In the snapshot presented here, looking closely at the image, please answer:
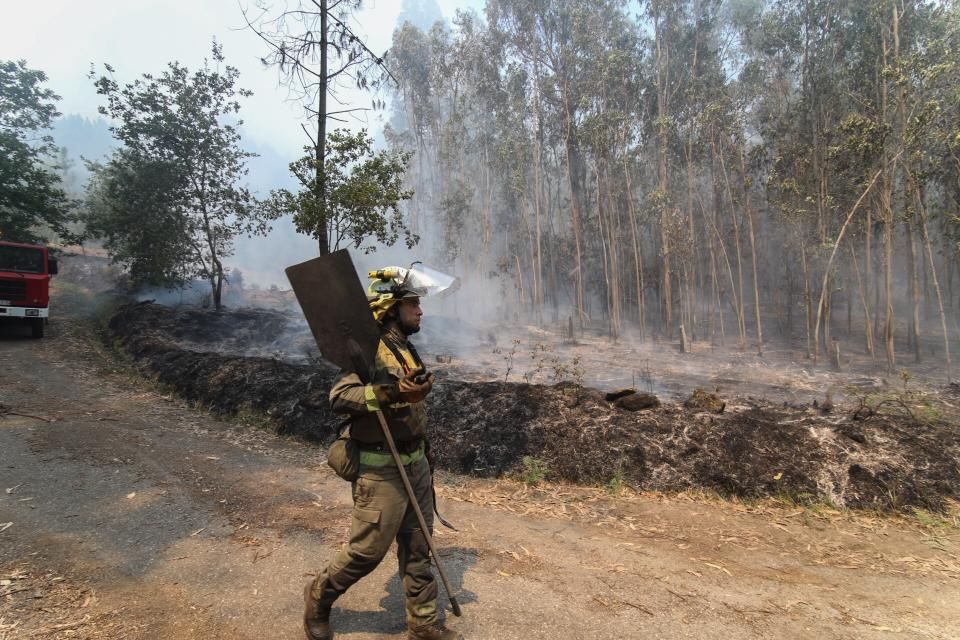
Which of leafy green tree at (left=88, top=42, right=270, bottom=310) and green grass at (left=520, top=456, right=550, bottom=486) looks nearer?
green grass at (left=520, top=456, right=550, bottom=486)

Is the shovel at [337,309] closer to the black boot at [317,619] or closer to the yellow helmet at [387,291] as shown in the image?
the yellow helmet at [387,291]

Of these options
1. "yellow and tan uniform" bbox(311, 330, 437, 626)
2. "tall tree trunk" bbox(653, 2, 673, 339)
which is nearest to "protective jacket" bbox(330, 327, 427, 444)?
"yellow and tan uniform" bbox(311, 330, 437, 626)

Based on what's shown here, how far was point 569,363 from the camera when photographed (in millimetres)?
16875

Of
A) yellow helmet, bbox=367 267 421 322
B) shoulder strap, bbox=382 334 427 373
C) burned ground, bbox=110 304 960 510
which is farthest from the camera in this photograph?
burned ground, bbox=110 304 960 510

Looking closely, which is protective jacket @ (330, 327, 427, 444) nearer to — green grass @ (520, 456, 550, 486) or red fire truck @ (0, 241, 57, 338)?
green grass @ (520, 456, 550, 486)

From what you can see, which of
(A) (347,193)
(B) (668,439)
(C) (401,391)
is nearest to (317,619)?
(C) (401,391)

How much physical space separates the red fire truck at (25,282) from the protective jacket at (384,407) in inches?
507

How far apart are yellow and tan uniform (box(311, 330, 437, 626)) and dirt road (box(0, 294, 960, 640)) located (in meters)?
0.37

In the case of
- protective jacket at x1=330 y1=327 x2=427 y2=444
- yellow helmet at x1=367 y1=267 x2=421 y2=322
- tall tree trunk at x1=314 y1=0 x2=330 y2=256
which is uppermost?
tall tree trunk at x1=314 y1=0 x2=330 y2=256

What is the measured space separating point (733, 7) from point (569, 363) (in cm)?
2364

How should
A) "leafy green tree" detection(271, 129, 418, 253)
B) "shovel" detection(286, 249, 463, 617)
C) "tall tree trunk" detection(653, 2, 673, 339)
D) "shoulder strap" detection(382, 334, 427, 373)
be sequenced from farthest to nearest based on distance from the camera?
"tall tree trunk" detection(653, 2, 673, 339) < "leafy green tree" detection(271, 129, 418, 253) < "shoulder strap" detection(382, 334, 427, 373) < "shovel" detection(286, 249, 463, 617)

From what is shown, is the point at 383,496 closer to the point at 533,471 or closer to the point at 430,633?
the point at 430,633

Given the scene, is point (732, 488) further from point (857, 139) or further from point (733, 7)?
point (733, 7)

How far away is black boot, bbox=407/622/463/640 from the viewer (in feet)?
8.25
